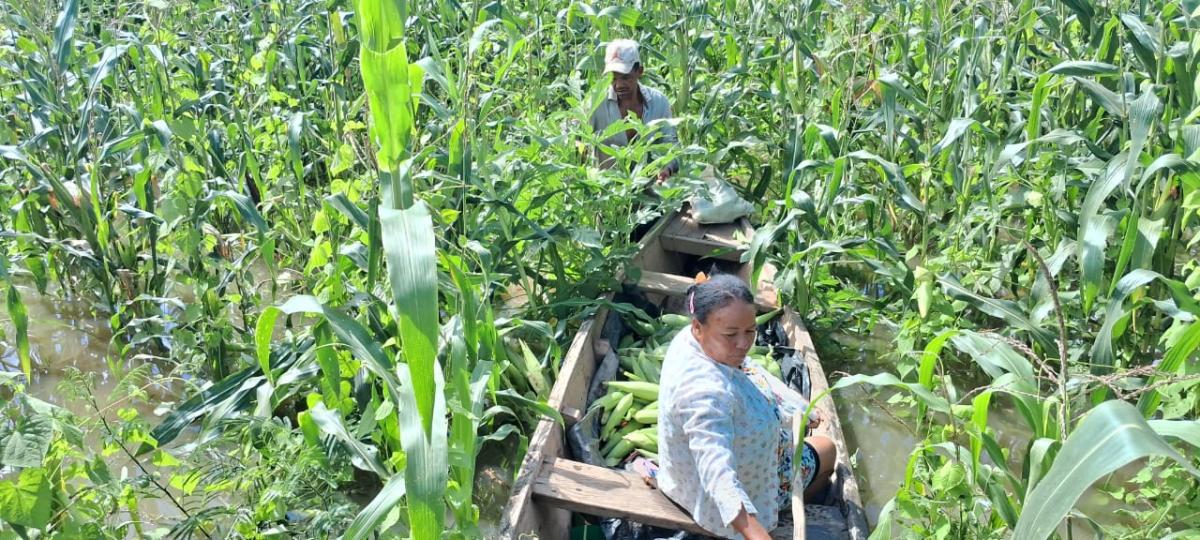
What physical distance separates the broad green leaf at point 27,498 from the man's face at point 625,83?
391cm

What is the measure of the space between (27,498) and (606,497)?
1685 millimetres

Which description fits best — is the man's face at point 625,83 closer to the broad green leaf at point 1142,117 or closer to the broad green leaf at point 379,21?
the broad green leaf at point 1142,117

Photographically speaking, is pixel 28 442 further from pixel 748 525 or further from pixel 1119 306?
pixel 1119 306

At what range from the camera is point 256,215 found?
445cm

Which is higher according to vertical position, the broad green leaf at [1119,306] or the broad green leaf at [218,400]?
the broad green leaf at [1119,306]

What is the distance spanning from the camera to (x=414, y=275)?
2068 millimetres

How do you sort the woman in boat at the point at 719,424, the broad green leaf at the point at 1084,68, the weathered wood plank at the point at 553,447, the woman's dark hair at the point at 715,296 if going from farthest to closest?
1. the broad green leaf at the point at 1084,68
2. the weathered wood plank at the point at 553,447
3. the woman's dark hair at the point at 715,296
4. the woman in boat at the point at 719,424

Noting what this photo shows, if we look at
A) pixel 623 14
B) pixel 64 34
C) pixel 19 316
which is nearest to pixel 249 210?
pixel 19 316

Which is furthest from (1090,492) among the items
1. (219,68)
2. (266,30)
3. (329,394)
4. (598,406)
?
(266,30)

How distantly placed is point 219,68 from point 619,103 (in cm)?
265

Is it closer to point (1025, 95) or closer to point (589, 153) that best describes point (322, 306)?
point (589, 153)

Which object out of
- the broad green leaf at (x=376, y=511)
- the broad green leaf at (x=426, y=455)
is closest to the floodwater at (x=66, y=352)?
the broad green leaf at (x=376, y=511)

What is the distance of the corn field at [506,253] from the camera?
9.30ft

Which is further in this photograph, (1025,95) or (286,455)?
(1025,95)
